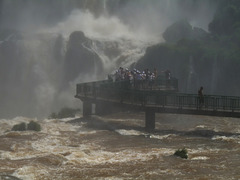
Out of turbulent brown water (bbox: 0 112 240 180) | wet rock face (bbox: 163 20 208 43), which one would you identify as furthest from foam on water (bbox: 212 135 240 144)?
wet rock face (bbox: 163 20 208 43)

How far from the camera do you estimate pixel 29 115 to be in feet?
143

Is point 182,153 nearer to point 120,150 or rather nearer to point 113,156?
point 113,156

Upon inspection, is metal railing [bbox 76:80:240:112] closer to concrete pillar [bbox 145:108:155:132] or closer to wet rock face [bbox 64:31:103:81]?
concrete pillar [bbox 145:108:155:132]

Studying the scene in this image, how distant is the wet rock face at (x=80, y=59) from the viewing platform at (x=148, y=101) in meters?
18.2

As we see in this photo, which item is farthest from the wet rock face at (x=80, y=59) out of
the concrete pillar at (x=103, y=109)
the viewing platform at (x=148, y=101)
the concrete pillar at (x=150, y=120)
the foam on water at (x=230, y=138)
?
the foam on water at (x=230, y=138)

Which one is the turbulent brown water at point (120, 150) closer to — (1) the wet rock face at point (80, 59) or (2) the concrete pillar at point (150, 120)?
(2) the concrete pillar at point (150, 120)

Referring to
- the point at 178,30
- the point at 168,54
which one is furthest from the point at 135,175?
the point at 178,30

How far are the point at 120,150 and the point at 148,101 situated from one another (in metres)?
7.52

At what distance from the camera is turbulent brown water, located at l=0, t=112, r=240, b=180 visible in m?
15.8

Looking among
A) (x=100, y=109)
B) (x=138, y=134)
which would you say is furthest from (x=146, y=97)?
(x=100, y=109)

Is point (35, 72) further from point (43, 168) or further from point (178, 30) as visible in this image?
point (43, 168)

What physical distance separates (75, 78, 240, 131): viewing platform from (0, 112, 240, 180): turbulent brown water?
3.62 feet

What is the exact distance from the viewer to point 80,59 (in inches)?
1999

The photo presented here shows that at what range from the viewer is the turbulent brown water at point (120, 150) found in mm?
15758
